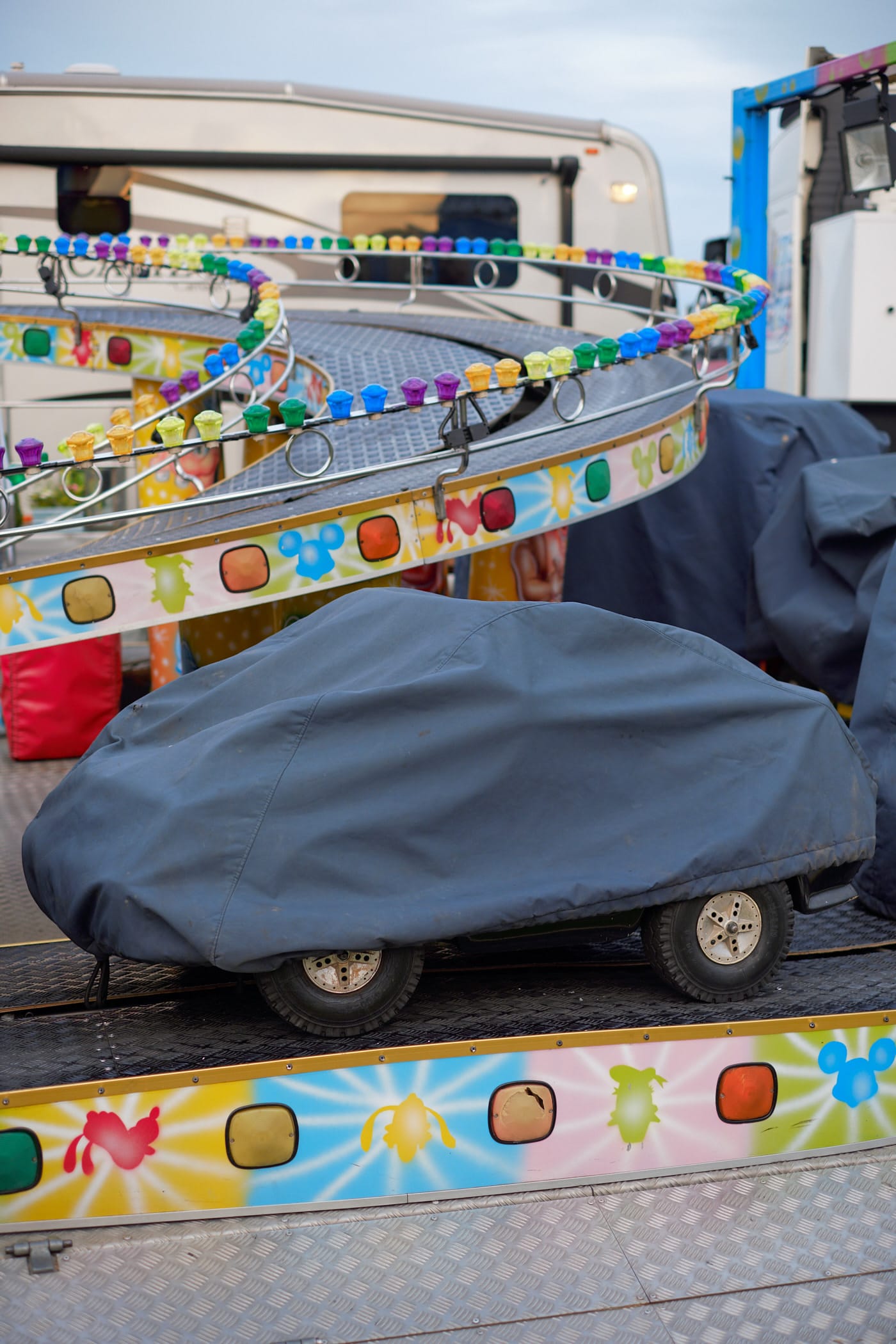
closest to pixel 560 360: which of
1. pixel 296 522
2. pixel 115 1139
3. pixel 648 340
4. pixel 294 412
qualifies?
pixel 648 340

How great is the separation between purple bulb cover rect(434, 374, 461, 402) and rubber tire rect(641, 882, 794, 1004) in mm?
1801

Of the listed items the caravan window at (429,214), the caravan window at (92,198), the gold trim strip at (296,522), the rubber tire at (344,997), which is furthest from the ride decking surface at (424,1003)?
the caravan window at (429,214)

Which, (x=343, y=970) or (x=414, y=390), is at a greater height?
(x=414, y=390)

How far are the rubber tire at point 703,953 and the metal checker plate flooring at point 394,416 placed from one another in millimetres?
→ 1751

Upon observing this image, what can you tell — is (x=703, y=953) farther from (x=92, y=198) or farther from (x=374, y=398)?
(x=92, y=198)

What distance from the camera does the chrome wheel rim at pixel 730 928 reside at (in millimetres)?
2834

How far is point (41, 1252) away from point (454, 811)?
1.14 m

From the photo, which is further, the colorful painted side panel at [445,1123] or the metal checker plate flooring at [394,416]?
the metal checker plate flooring at [394,416]

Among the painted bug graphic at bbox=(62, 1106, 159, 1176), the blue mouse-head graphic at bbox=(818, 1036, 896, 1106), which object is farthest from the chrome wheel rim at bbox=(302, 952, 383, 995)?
the blue mouse-head graphic at bbox=(818, 1036, 896, 1106)

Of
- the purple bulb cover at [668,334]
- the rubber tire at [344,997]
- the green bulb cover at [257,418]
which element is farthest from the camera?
the purple bulb cover at [668,334]

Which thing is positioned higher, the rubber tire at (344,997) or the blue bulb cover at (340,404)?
the blue bulb cover at (340,404)

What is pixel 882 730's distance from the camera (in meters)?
3.39

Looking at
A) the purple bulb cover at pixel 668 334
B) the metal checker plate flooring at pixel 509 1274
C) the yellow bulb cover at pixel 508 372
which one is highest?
the purple bulb cover at pixel 668 334

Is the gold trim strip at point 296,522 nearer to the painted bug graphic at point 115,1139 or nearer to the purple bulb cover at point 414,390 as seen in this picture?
the purple bulb cover at point 414,390
